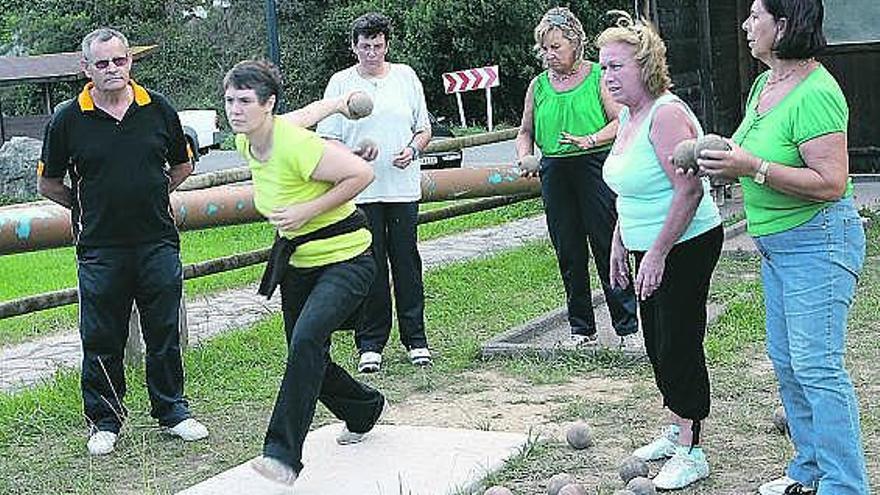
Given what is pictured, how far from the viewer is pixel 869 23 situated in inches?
551

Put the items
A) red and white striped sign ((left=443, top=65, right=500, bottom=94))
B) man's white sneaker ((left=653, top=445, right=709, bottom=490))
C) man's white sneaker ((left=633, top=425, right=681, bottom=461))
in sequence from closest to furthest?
man's white sneaker ((left=653, top=445, right=709, bottom=490)) < man's white sneaker ((left=633, top=425, right=681, bottom=461)) < red and white striped sign ((left=443, top=65, right=500, bottom=94))

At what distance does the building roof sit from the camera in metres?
33.2

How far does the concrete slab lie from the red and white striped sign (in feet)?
83.5

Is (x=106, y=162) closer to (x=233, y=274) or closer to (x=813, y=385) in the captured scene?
(x=813, y=385)

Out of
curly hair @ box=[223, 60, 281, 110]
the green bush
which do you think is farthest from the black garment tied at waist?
the green bush

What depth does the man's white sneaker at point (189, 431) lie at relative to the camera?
6.34 m

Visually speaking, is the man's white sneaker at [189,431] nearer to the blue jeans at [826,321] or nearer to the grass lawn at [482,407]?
the grass lawn at [482,407]

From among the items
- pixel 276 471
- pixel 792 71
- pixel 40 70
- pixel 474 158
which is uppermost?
pixel 792 71

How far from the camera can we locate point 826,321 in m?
4.40

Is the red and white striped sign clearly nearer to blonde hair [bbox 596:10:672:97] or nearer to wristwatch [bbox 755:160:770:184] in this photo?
blonde hair [bbox 596:10:672:97]

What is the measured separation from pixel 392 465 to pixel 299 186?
1175 millimetres

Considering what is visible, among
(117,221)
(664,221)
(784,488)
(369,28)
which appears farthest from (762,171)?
(369,28)

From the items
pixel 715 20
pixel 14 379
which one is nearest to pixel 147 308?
pixel 14 379

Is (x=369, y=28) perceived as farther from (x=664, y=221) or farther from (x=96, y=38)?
(x=664, y=221)
